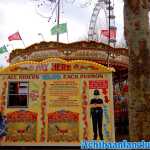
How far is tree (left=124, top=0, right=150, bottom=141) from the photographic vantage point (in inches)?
268

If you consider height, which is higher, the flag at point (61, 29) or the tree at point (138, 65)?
the flag at point (61, 29)

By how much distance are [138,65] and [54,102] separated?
8961 millimetres

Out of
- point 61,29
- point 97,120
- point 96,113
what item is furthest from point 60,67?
point 61,29

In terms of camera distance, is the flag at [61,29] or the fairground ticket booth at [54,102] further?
the flag at [61,29]

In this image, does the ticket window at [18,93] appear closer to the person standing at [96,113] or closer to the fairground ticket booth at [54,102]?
the fairground ticket booth at [54,102]

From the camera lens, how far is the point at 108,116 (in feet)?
51.2

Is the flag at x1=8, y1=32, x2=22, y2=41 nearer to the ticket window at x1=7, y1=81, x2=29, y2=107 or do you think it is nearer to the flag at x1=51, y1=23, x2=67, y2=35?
the flag at x1=51, y1=23, x2=67, y2=35

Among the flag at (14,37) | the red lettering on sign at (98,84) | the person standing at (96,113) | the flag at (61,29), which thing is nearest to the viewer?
the person standing at (96,113)

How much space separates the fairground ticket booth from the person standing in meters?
0.03

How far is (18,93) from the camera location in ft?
52.2

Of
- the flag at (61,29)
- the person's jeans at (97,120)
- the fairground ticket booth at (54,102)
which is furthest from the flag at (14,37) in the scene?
the person's jeans at (97,120)

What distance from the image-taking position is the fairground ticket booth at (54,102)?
15.5m

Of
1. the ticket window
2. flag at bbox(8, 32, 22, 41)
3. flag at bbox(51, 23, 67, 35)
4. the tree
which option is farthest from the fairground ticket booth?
flag at bbox(8, 32, 22, 41)

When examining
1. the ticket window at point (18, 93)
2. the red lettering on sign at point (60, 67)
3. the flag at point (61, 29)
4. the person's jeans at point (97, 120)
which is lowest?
the person's jeans at point (97, 120)
